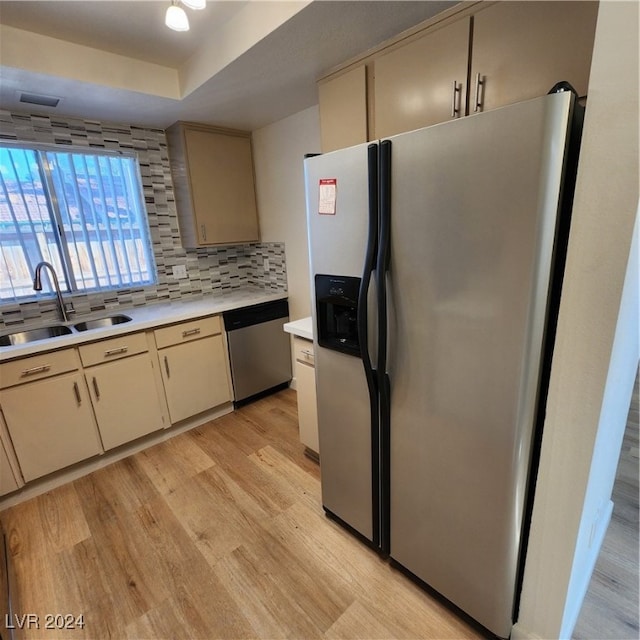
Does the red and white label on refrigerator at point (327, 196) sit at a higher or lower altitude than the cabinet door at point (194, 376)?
higher

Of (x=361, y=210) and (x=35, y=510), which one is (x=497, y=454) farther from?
(x=35, y=510)

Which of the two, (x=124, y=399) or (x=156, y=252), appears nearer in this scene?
(x=124, y=399)

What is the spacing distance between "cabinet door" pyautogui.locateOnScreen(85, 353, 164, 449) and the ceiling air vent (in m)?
1.58

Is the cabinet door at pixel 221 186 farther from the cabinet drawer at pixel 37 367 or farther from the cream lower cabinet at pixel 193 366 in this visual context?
the cabinet drawer at pixel 37 367

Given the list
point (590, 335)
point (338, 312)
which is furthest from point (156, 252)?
point (590, 335)

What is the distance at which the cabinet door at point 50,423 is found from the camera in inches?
73.0

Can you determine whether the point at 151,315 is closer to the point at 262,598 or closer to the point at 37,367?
the point at 37,367

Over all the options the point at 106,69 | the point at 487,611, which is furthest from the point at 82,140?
the point at 487,611

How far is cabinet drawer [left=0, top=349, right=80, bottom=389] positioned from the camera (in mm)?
1786

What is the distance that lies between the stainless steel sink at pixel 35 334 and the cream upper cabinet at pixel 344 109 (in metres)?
2.04

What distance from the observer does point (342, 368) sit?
4.71ft

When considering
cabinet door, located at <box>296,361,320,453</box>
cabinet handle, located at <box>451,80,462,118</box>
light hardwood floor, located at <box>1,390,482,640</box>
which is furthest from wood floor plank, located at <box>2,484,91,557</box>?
cabinet handle, located at <box>451,80,462,118</box>

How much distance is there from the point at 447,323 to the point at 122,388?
210 centimetres

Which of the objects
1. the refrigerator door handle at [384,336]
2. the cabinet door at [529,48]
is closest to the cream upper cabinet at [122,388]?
the refrigerator door handle at [384,336]
